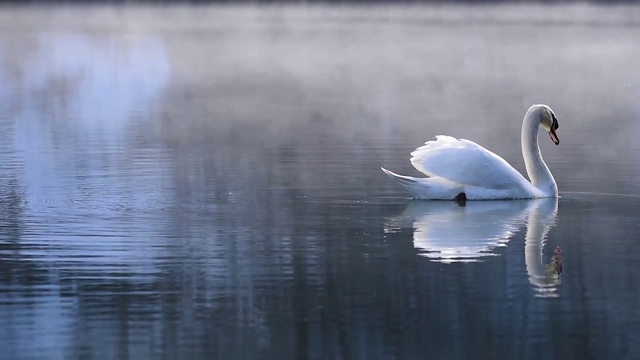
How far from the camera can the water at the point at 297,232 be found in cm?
827

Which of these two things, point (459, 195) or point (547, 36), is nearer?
point (459, 195)

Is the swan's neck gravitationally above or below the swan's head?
below

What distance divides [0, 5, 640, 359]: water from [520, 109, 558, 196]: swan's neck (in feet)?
0.76

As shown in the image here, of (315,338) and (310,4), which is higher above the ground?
(310,4)

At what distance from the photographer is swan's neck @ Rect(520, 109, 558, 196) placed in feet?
45.0

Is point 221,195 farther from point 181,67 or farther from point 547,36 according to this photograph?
point 547,36

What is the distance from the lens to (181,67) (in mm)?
38500

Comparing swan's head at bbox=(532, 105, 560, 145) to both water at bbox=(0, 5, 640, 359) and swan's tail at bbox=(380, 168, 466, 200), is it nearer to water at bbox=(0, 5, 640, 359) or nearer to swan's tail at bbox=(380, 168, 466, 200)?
water at bbox=(0, 5, 640, 359)

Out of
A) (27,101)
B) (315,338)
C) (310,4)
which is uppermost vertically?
(310,4)

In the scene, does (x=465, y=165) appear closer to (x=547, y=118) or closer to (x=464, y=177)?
(x=464, y=177)

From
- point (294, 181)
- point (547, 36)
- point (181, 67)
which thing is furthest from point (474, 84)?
point (547, 36)

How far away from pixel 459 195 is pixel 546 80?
21006 millimetres

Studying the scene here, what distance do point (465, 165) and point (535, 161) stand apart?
1167 millimetres

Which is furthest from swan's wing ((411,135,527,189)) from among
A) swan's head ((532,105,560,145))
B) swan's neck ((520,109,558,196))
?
swan's head ((532,105,560,145))
